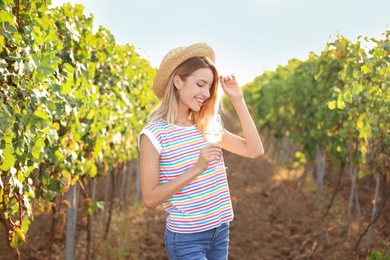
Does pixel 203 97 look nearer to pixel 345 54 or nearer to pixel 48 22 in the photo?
pixel 48 22

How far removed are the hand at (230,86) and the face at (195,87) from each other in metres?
0.12

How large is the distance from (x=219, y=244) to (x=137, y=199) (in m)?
6.33

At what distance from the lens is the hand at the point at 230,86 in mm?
2439

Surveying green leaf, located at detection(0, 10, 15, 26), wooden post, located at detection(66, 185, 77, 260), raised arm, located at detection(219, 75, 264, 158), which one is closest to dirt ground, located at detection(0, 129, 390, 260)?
wooden post, located at detection(66, 185, 77, 260)

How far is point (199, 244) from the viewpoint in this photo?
224cm

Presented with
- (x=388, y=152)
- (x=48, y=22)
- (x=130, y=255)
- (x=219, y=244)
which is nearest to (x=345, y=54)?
(x=388, y=152)

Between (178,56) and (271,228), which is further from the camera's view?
(271,228)

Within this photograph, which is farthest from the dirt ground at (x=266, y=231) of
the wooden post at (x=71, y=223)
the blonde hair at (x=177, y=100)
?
the blonde hair at (x=177, y=100)

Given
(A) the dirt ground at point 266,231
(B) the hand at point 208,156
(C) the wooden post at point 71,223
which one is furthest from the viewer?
(A) the dirt ground at point 266,231

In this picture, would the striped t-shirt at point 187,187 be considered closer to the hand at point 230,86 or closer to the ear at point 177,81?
the ear at point 177,81

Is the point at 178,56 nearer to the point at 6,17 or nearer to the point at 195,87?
the point at 195,87

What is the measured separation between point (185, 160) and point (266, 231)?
547 cm

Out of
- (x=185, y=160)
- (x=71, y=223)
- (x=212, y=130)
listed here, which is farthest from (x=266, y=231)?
(x=185, y=160)

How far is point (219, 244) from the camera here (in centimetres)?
233
